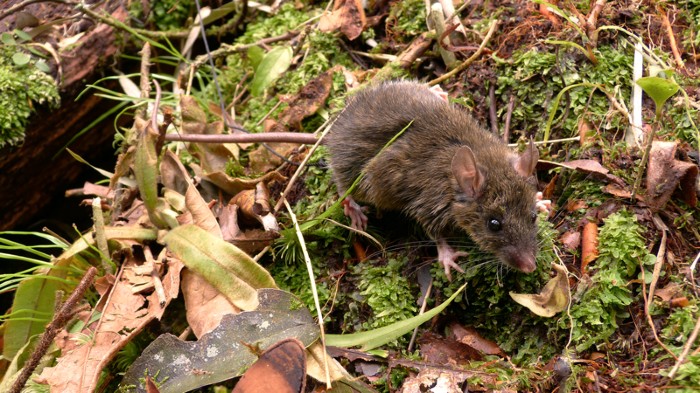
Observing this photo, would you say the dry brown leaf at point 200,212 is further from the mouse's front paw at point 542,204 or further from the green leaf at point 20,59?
the green leaf at point 20,59

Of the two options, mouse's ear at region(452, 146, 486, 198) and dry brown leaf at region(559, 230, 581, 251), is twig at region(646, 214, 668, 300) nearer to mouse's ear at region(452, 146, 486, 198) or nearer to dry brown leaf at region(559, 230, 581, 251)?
dry brown leaf at region(559, 230, 581, 251)

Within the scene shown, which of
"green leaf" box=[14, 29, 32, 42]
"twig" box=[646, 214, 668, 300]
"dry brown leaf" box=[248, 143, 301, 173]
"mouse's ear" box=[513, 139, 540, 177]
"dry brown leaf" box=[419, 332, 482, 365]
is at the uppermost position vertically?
"green leaf" box=[14, 29, 32, 42]

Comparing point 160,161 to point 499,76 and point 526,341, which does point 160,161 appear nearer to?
point 499,76

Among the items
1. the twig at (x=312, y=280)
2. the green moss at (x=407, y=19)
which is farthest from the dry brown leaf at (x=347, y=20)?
the twig at (x=312, y=280)

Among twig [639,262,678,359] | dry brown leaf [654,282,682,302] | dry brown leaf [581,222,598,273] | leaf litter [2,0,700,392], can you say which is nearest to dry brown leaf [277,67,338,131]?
leaf litter [2,0,700,392]

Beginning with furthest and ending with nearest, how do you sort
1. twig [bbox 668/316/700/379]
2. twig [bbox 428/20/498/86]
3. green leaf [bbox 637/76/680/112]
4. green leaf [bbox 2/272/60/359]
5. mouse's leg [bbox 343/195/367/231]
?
1. twig [bbox 428/20/498/86]
2. mouse's leg [bbox 343/195/367/231]
3. green leaf [bbox 2/272/60/359]
4. green leaf [bbox 637/76/680/112]
5. twig [bbox 668/316/700/379]

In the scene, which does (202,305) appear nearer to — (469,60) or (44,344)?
(44,344)

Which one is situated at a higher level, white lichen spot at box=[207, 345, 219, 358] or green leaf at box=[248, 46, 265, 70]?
green leaf at box=[248, 46, 265, 70]
